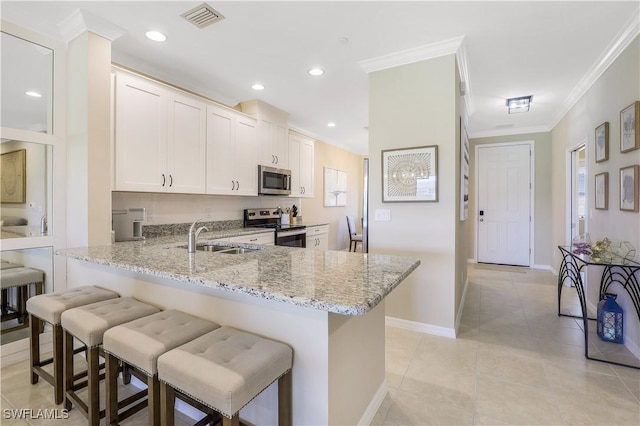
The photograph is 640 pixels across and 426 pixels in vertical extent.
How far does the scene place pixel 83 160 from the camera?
2375 millimetres

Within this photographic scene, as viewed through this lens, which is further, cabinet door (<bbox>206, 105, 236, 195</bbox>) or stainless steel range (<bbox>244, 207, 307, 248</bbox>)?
stainless steel range (<bbox>244, 207, 307, 248</bbox>)

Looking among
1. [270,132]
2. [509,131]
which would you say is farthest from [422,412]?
[509,131]

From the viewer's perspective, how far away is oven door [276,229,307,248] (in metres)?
4.25

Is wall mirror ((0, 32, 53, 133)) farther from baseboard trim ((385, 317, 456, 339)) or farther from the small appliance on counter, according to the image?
baseboard trim ((385, 317, 456, 339))

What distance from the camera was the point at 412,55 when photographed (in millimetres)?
2785

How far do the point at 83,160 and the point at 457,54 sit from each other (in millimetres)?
3258

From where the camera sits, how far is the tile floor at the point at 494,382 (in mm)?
1739

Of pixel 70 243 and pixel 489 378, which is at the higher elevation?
pixel 70 243

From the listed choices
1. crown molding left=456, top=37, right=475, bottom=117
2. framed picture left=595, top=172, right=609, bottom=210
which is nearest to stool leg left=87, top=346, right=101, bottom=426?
crown molding left=456, top=37, right=475, bottom=117

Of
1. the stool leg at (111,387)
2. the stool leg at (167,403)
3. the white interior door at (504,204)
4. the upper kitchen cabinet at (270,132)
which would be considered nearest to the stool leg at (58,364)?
the stool leg at (111,387)

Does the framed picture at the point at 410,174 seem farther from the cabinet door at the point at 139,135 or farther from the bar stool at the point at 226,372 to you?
the cabinet door at the point at 139,135

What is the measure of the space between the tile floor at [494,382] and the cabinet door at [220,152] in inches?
82.1

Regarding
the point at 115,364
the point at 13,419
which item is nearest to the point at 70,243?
the point at 13,419

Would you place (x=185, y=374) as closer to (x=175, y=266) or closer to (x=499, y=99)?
(x=175, y=266)
